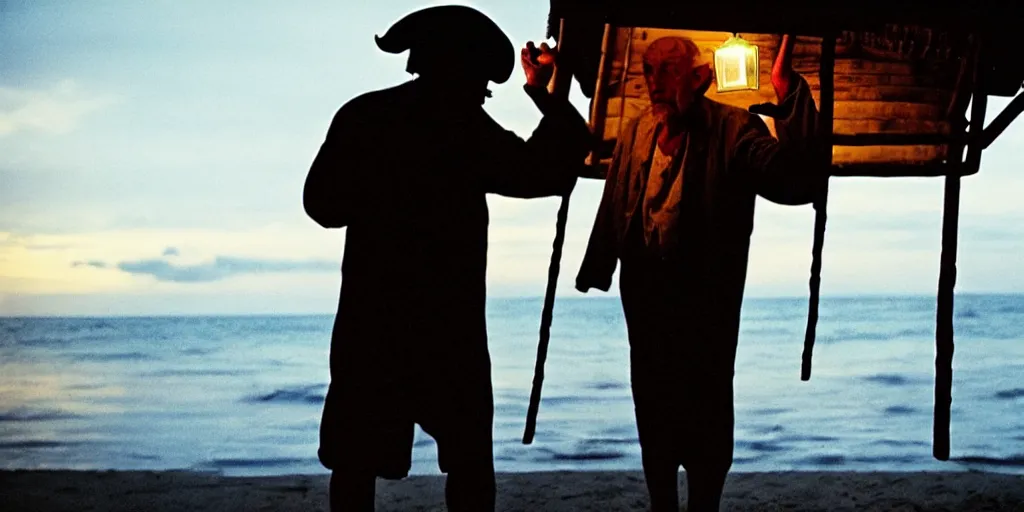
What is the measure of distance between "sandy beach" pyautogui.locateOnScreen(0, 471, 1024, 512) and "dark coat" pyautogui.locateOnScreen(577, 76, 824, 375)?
181cm

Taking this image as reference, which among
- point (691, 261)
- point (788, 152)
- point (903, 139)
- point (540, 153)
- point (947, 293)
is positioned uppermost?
point (903, 139)

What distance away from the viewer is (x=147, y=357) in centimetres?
2894

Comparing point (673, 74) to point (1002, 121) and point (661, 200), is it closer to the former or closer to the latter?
point (661, 200)

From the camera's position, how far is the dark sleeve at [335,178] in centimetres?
426

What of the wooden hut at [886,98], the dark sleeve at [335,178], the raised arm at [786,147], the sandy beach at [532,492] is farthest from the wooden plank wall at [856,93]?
the sandy beach at [532,492]

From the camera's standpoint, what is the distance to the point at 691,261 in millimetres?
5207

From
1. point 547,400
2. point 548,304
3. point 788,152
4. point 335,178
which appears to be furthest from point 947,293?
point 547,400

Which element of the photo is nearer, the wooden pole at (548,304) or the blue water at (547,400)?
the wooden pole at (548,304)

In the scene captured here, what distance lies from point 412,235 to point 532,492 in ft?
9.86

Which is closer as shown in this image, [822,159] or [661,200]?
[822,159]

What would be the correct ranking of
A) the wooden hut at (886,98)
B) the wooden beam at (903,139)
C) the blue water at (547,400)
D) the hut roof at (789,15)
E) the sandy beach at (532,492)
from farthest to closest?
the blue water at (547,400) → the sandy beach at (532,492) → the wooden beam at (903,139) → the wooden hut at (886,98) → the hut roof at (789,15)

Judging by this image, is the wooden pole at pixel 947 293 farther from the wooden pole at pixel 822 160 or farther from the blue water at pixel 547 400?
the blue water at pixel 547 400

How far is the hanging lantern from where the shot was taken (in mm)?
5535

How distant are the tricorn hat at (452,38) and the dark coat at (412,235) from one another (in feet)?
0.62
